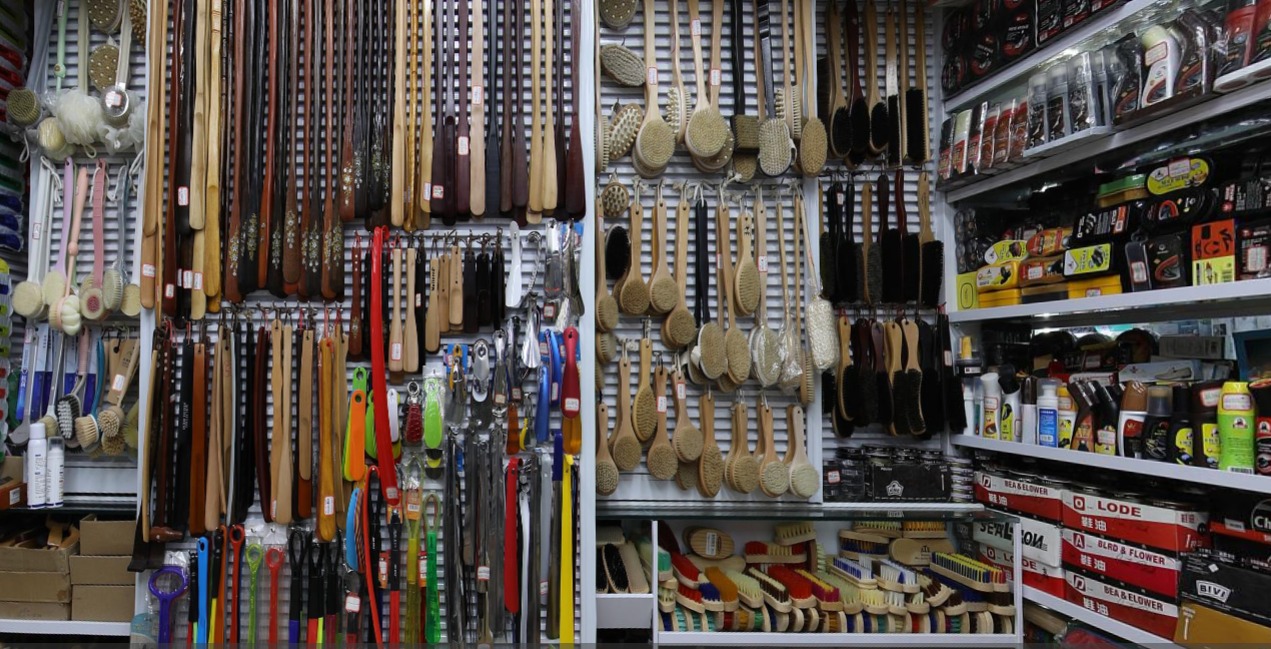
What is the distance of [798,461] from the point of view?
7.16ft

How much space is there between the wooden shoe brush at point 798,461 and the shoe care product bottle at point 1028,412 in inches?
25.9

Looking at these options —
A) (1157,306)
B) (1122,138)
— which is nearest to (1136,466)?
(1157,306)

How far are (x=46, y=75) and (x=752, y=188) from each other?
2658mm

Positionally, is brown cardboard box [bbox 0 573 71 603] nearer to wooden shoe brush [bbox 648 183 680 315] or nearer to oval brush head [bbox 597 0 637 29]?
wooden shoe brush [bbox 648 183 680 315]

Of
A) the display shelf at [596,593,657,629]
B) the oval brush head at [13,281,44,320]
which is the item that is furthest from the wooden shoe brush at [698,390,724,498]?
the oval brush head at [13,281,44,320]

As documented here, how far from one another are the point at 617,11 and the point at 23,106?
212 centimetres

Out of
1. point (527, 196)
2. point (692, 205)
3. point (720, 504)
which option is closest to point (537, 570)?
point (720, 504)

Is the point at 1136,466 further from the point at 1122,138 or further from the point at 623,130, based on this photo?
the point at 623,130

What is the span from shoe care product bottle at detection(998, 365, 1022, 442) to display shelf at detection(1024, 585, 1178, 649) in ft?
1.56

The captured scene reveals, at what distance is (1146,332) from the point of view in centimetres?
181

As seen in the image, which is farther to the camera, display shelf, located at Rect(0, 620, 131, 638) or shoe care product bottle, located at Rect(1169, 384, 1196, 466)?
display shelf, located at Rect(0, 620, 131, 638)

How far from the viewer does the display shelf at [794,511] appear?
202cm

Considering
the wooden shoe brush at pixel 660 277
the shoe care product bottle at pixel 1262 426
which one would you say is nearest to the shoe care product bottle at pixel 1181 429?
the shoe care product bottle at pixel 1262 426

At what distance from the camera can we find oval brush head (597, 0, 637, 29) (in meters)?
2.25
